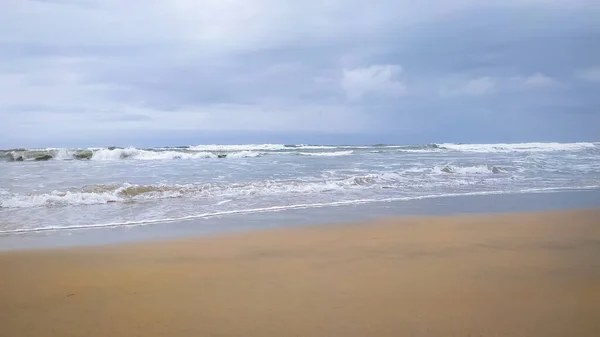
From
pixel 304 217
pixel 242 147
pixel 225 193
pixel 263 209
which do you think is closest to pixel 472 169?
pixel 225 193

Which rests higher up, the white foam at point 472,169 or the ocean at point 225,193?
the white foam at point 472,169

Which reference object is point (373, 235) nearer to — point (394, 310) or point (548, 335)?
point (394, 310)

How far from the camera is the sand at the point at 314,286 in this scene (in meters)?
2.91

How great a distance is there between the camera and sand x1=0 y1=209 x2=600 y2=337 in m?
2.91

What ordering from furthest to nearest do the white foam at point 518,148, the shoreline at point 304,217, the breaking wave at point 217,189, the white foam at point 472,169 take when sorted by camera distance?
the white foam at point 518,148 < the white foam at point 472,169 < the breaking wave at point 217,189 < the shoreline at point 304,217

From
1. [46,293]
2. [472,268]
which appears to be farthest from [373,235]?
[46,293]

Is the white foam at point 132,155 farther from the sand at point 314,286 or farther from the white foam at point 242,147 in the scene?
the sand at point 314,286

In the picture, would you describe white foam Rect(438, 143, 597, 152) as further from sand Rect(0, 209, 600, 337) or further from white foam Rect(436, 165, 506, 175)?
sand Rect(0, 209, 600, 337)

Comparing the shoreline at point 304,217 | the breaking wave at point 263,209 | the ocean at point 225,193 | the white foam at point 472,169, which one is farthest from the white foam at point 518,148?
the shoreline at point 304,217

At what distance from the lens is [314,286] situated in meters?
3.66

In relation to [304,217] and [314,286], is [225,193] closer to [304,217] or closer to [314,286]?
[304,217]

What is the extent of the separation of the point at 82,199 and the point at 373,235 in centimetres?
665

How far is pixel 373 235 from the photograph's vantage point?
19.3 ft

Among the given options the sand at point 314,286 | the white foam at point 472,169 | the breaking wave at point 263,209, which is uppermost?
the white foam at point 472,169
